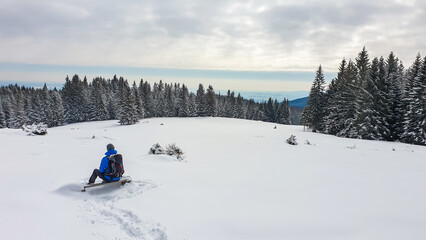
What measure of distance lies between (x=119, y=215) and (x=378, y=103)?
114 ft

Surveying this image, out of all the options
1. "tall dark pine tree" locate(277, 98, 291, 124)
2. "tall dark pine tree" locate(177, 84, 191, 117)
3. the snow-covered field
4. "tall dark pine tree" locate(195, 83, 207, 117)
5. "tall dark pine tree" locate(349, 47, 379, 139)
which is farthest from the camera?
"tall dark pine tree" locate(277, 98, 291, 124)

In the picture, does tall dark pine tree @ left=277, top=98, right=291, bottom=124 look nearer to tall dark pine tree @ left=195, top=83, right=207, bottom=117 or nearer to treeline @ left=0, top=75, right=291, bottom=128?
treeline @ left=0, top=75, right=291, bottom=128

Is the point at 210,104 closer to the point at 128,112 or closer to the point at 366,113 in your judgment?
the point at 128,112

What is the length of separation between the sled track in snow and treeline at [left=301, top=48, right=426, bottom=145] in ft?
103

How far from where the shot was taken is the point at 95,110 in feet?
234

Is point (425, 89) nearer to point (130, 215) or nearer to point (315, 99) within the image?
point (315, 99)

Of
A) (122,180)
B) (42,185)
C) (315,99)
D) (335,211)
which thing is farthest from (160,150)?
(315,99)

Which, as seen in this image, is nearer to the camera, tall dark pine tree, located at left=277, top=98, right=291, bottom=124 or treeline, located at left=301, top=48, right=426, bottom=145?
treeline, located at left=301, top=48, right=426, bottom=145

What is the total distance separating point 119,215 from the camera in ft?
17.5

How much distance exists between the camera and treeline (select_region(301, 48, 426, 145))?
2706cm

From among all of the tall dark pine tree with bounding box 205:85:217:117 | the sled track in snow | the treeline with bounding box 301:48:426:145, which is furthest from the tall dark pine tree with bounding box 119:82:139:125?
the sled track in snow

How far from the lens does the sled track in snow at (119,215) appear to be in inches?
183

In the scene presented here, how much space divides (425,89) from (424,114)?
299cm

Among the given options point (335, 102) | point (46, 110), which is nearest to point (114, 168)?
point (335, 102)
